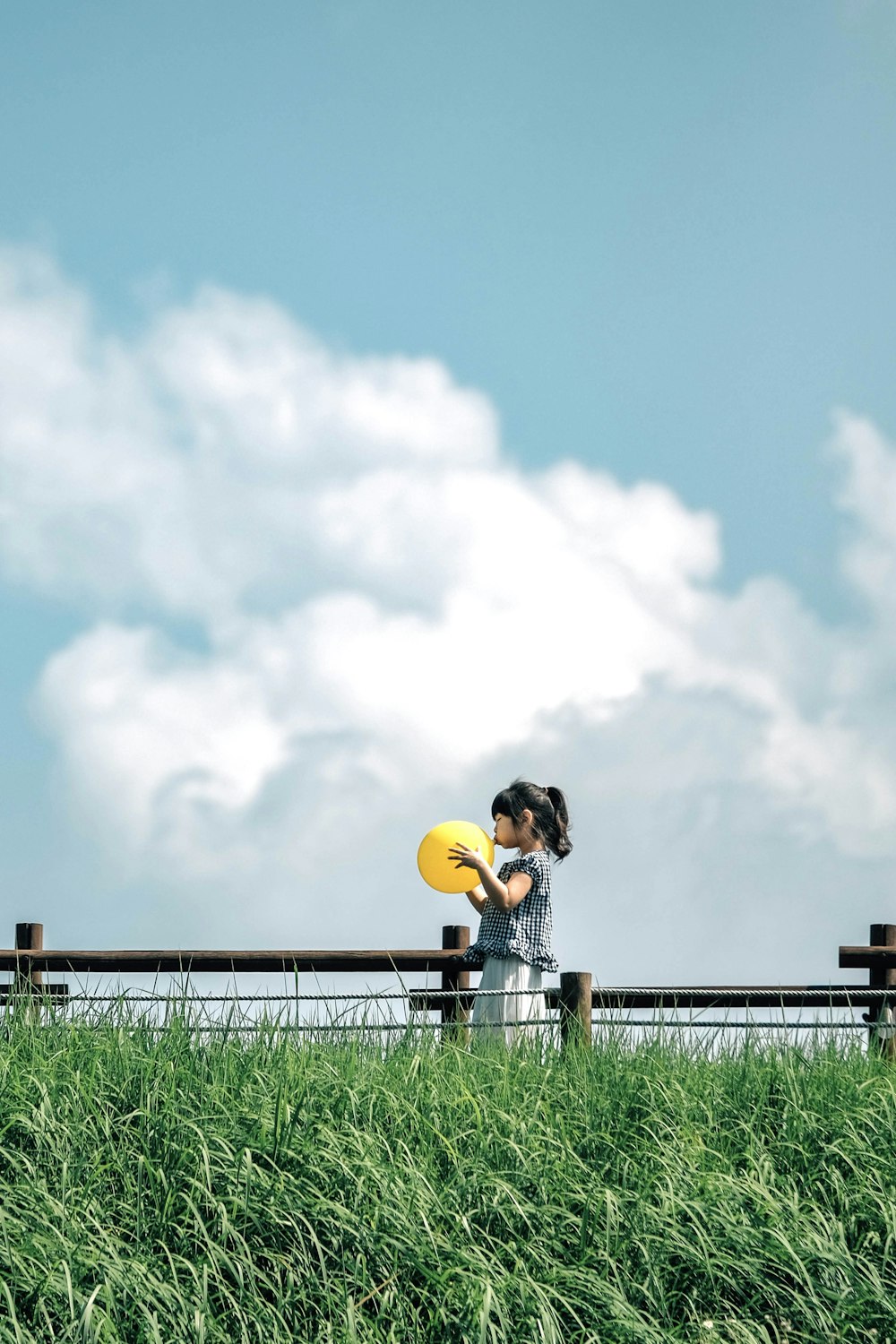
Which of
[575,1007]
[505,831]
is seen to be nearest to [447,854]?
[505,831]

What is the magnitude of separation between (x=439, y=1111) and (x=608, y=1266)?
1.10 metres

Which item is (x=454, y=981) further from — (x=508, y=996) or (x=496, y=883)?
(x=496, y=883)

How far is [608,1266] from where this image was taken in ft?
15.4

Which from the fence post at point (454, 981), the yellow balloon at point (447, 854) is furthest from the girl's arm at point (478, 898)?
the fence post at point (454, 981)

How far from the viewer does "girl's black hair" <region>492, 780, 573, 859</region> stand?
7.30 meters

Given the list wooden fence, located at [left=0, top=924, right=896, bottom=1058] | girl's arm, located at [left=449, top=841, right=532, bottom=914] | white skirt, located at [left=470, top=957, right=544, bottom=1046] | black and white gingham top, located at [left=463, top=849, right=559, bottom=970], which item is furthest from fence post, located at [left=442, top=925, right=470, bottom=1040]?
girl's arm, located at [left=449, top=841, right=532, bottom=914]

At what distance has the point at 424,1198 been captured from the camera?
480cm

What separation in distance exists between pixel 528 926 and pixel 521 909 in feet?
0.34

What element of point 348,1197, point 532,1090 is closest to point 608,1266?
point 348,1197

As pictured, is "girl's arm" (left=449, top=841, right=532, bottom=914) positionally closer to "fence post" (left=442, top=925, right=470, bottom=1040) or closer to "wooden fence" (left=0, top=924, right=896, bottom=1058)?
"wooden fence" (left=0, top=924, right=896, bottom=1058)

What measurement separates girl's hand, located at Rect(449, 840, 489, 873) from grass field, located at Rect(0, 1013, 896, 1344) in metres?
1.07

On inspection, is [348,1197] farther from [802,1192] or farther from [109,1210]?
[802,1192]

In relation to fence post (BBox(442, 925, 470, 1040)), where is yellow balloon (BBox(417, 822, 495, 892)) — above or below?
above

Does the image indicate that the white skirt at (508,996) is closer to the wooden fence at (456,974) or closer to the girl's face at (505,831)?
the wooden fence at (456,974)
